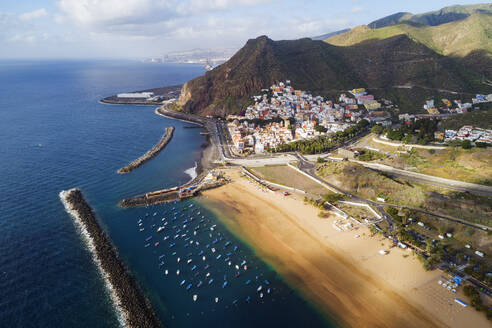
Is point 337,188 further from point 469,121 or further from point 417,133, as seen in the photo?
point 469,121

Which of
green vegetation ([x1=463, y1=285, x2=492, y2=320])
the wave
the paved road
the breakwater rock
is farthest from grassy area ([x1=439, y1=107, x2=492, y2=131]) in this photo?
the wave

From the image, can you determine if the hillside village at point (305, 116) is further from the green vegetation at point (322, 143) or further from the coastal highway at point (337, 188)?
the coastal highway at point (337, 188)

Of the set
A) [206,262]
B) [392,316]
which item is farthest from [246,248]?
[392,316]

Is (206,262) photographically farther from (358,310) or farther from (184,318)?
(358,310)

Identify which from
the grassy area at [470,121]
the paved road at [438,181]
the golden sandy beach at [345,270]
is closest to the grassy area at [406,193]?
the paved road at [438,181]

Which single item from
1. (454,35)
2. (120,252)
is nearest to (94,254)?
(120,252)

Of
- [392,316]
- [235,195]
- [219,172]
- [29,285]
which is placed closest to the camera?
[392,316]
